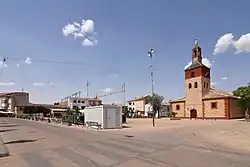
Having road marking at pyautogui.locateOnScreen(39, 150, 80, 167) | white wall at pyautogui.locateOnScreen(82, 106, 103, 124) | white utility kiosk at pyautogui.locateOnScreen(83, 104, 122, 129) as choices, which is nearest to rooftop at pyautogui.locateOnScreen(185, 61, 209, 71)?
white wall at pyautogui.locateOnScreen(82, 106, 103, 124)

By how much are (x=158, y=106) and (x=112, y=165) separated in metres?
96.1

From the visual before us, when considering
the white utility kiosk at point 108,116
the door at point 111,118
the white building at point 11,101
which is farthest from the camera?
the white building at point 11,101

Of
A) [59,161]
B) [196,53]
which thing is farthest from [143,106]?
[59,161]

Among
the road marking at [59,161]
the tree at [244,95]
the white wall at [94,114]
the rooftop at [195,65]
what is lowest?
the road marking at [59,161]

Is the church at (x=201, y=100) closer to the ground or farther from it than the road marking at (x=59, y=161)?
farther from it

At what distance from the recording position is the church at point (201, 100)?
59.8 m

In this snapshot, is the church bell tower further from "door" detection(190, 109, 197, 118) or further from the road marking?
the road marking

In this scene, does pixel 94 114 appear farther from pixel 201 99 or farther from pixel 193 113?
pixel 193 113

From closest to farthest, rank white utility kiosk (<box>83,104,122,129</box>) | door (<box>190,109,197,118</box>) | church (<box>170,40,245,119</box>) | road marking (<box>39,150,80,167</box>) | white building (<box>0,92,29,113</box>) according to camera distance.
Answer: road marking (<box>39,150,80,167</box>) < white utility kiosk (<box>83,104,122,129</box>) < church (<box>170,40,245,119</box>) < door (<box>190,109,197,118</box>) < white building (<box>0,92,29,113</box>)

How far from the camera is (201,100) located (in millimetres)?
63594

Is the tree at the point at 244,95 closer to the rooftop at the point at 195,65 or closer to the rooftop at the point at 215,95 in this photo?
the rooftop at the point at 215,95

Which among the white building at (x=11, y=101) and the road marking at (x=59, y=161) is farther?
the white building at (x=11, y=101)

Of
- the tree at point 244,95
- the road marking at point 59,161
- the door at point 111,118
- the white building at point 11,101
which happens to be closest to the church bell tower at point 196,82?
the tree at point 244,95

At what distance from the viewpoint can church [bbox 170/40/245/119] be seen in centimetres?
5975
